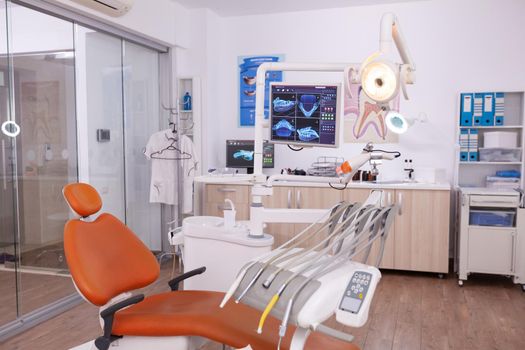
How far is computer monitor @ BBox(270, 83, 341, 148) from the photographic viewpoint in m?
2.30

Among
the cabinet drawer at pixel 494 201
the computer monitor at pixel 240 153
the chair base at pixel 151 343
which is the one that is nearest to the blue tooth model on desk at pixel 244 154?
the computer monitor at pixel 240 153

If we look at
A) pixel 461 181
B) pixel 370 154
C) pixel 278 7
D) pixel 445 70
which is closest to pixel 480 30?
pixel 445 70

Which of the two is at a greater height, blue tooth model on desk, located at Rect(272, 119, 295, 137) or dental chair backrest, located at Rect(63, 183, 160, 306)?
blue tooth model on desk, located at Rect(272, 119, 295, 137)

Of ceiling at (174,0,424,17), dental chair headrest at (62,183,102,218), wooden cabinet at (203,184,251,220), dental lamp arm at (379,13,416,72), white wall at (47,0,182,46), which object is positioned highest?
ceiling at (174,0,424,17)

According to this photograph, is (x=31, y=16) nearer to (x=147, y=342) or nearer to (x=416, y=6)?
(x=147, y=342)

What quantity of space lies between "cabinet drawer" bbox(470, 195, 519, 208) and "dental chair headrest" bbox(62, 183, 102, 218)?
3234 millimetres

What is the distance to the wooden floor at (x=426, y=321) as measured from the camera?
9.78ft

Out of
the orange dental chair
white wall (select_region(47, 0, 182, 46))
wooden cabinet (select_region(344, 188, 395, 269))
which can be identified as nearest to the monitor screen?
wooden cabinet (select_region(344, 188, 395, 269))

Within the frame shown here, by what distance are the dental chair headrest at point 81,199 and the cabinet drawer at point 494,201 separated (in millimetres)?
3234

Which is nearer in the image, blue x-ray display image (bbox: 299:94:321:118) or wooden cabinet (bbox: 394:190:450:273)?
blue x-ray display image (bbox: 299:94:321:118)

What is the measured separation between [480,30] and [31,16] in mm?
4026

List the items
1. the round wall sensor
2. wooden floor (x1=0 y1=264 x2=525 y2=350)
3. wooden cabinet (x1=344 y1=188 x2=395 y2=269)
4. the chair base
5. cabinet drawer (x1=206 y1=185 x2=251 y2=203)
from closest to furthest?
the chair base < wooden floor (x1=0 y1=264 x2=525 y2=350) < the round wall sensor < wooden cabinet (x1=344 y1=188 x2=395 y2=269) < cabinet drawer (x1=206 y1=185 x2=251 y2=203)

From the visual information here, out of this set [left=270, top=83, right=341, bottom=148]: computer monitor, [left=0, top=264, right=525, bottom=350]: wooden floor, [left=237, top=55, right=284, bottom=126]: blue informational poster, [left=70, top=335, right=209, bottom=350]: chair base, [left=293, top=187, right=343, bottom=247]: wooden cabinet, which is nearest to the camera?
[left=70, top=335, right=209, bottom=350]: chair base

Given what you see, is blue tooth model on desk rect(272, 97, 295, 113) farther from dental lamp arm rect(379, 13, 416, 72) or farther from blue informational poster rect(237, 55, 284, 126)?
blue informational poster rect(237, 55, 284, 126)
